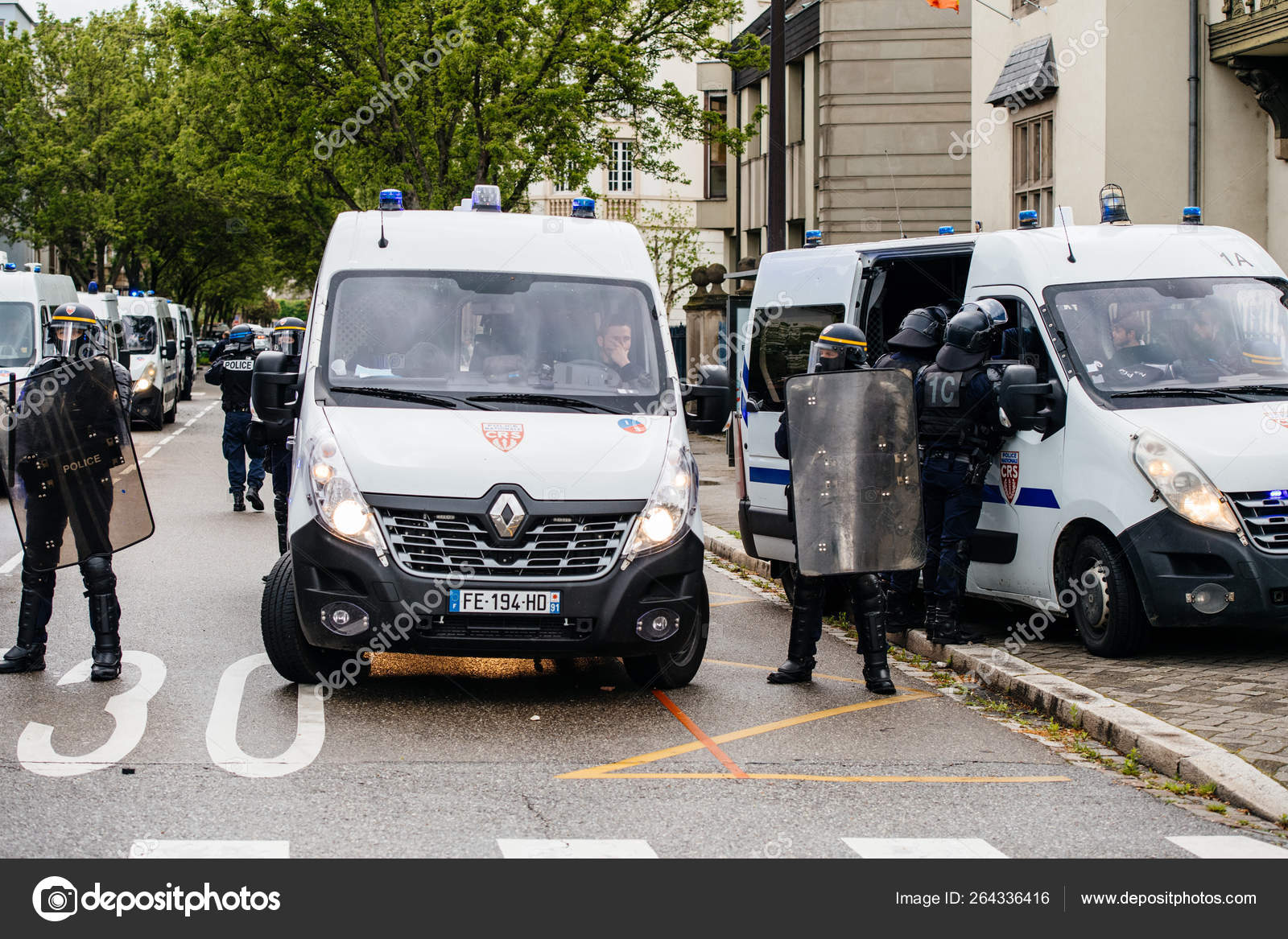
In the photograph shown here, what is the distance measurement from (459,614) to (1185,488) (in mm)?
3737

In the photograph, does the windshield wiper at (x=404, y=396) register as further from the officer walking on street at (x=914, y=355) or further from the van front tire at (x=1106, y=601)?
the van front tire at (x=1106, y=601)

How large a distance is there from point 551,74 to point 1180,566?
2362cm

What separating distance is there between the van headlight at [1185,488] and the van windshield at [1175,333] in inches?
21.4

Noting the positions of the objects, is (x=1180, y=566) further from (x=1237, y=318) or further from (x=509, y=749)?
(x=509, y=749)

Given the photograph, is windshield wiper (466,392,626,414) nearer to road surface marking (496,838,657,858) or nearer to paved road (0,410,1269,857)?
paved road (0,410,1269,857)

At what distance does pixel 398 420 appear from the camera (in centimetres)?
768

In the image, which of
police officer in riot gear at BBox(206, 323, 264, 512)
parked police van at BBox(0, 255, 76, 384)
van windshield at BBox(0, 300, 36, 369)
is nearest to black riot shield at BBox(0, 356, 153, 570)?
police officer in riot gear at BBox(206, 323, 264, 512)

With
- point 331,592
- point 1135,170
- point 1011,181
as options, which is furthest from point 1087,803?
point 1011,181

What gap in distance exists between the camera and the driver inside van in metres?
8.30

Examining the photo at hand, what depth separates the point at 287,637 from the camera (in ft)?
25.7

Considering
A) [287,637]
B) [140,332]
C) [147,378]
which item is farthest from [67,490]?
[140,332]

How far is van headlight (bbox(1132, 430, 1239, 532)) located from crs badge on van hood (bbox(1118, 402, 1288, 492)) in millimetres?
46

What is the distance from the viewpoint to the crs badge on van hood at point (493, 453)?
7312 millimetres

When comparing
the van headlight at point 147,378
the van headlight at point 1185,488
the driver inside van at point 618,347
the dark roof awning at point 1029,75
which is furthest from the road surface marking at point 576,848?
the van headlight at point 147,378
